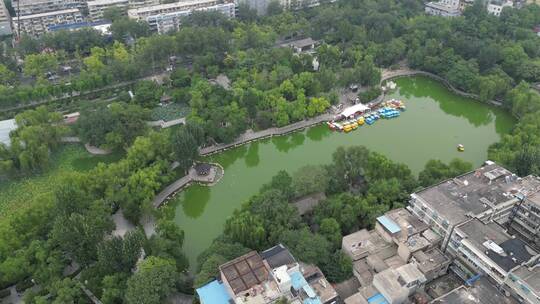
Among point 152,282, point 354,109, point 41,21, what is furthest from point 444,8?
point 152,282

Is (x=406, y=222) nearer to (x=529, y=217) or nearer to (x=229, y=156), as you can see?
(x=529, y=217)

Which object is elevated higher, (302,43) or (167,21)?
(167,21)

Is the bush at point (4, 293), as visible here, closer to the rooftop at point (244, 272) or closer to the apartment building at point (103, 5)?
the rooftop at point (244, 272)

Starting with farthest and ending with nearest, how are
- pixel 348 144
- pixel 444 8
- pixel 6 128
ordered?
1. pixel 444 8
2. pixel 348 144
3. pixel 6 128

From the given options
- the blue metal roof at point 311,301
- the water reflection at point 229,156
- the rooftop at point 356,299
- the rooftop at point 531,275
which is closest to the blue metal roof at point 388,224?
the rooftop at point 356,299

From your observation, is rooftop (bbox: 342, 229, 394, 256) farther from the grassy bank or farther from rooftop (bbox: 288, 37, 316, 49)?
rooftop (bbox: 288, 37, 316, 49)
